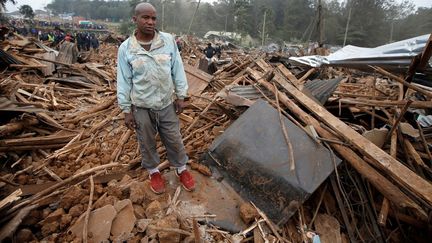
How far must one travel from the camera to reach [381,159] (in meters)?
2.60

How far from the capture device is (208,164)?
3.27 m

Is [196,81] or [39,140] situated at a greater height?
[196,81]

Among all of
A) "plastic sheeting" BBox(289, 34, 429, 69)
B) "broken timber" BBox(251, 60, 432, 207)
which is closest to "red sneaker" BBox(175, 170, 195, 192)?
"broken timber" BBox(251, 60, 432, 207)

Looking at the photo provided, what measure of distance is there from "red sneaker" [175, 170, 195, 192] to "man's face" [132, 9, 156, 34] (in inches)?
61.6

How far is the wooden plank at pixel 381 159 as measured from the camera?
2344 millimetres

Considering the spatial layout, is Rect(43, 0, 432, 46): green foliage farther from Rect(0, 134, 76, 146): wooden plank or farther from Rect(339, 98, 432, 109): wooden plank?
Rect(0, 134, 76, 146): wooden plank

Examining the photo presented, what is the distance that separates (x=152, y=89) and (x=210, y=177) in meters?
1.24

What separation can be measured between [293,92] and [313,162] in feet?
4.30

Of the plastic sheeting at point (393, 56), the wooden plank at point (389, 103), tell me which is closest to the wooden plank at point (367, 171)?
the wooden plank at point (389, 103)

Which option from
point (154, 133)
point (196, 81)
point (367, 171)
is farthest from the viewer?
point (196, 81)

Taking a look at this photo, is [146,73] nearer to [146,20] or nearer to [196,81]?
[146,20]

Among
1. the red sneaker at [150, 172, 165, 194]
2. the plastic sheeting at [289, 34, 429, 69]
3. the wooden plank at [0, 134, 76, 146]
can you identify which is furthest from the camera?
the plastic sheeting at [289, 34, 429, 69]

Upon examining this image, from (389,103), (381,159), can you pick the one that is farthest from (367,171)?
(389,103)

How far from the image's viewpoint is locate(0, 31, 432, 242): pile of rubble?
8.11 feet
